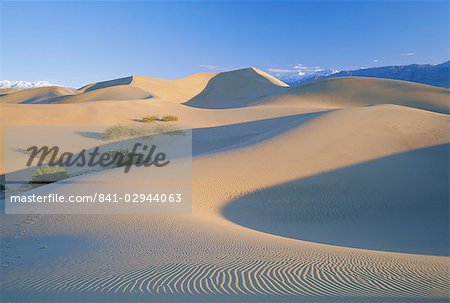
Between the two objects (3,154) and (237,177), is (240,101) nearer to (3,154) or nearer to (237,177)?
(3,154)

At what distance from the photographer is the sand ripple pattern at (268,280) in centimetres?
457

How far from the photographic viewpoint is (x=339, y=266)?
217 inches

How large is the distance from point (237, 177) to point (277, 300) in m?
8.10

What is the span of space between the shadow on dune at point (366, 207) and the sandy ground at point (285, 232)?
0.11 ft

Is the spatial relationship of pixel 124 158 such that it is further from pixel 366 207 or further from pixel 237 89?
pixel 237 89


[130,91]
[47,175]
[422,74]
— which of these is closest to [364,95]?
[130,91]

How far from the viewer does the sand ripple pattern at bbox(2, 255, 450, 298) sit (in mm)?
4566

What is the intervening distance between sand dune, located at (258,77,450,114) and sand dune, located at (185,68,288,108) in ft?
57.9

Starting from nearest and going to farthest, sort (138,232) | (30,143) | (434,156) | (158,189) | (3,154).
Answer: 1. (138,232)
2. (158,189)
3. (434,156)
4. (3,154)
5. (30,143)

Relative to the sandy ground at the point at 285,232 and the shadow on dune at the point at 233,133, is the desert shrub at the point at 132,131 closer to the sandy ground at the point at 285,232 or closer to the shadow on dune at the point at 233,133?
→ the shadow on dune at the point at 233,133

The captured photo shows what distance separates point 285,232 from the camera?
886 cm

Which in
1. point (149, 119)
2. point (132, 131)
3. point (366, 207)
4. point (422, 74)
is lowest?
point (366, 207)

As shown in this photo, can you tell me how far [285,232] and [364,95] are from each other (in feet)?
166

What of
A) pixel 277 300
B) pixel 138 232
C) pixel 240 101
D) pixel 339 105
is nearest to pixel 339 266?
pixel 277 300
